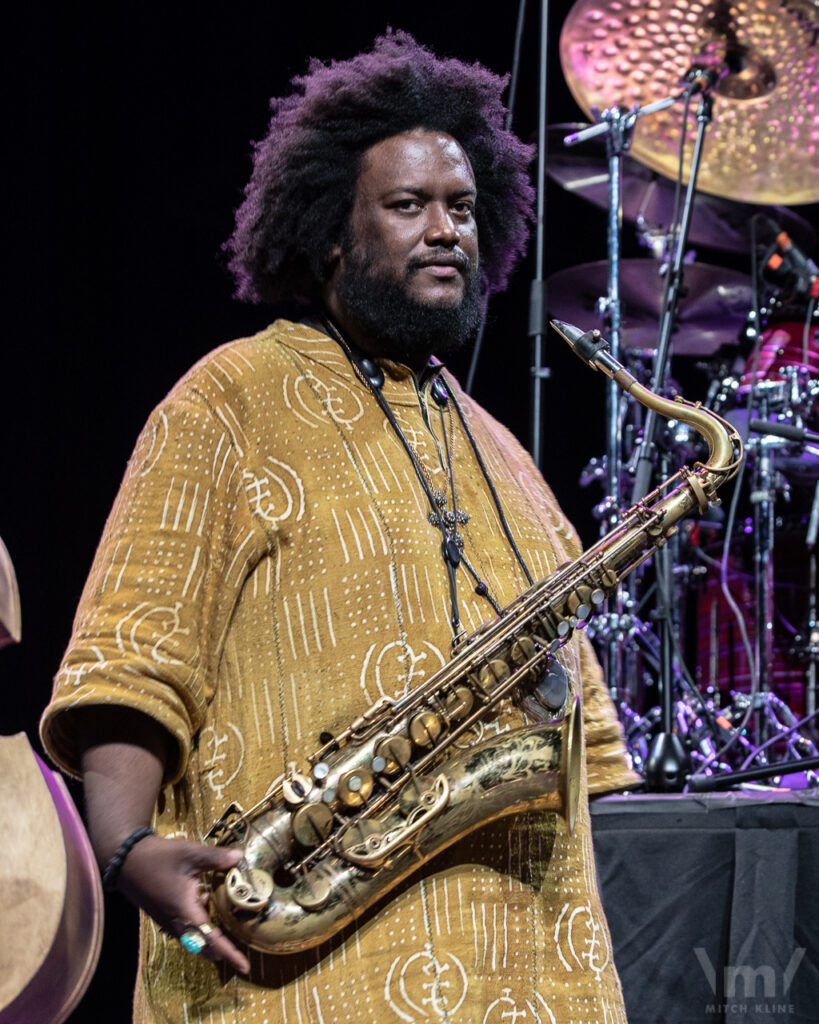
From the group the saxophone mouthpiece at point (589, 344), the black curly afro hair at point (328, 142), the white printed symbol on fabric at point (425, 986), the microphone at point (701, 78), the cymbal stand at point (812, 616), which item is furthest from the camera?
the cymbal stand at point (812, 616)

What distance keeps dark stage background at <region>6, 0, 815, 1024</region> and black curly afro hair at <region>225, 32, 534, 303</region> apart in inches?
28.6

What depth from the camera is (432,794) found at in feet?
5.73

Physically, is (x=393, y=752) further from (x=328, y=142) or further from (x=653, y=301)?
(x=653, y=301)

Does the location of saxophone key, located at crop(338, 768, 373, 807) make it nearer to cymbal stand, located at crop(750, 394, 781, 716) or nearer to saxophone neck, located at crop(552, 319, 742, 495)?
saxophone neck, located at crop(552, 319, 742, 495)

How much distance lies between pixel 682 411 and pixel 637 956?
141 cm

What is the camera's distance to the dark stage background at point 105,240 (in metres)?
3.47

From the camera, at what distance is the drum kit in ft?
16.1

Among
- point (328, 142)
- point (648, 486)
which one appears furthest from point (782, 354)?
point (328, 142)

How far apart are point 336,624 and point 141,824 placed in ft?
1.36

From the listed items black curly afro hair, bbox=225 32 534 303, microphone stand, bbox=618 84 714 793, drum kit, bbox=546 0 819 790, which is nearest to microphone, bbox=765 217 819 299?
drum kit, bbox=546 0 819 790

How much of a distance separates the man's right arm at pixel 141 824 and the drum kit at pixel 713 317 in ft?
8.20

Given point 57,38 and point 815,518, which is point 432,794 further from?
point 815,518

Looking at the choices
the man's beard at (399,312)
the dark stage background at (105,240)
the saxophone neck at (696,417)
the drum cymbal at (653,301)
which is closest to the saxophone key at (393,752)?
the man's beard at (399,312)

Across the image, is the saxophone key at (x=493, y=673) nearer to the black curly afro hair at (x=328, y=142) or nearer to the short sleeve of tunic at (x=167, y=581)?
the short sleeve of tunic at (x=167, y=581)
